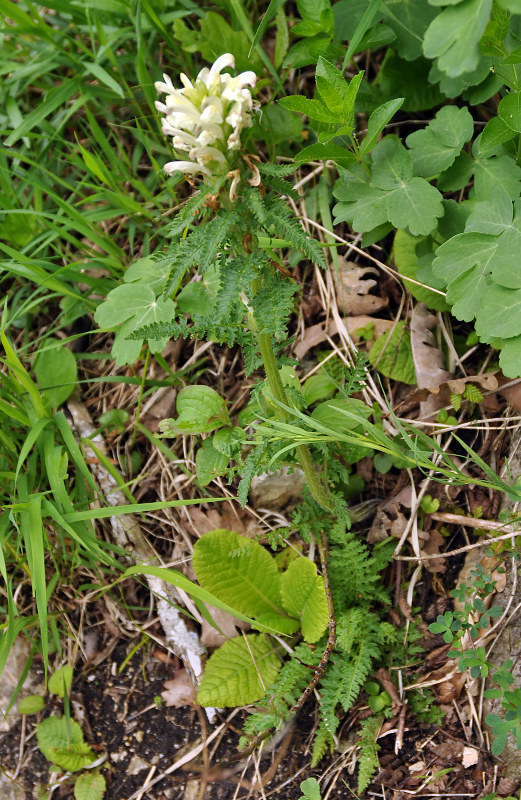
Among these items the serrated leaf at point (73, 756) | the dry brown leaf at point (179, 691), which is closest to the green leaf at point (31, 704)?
the serrated leaf at point (73, 756)

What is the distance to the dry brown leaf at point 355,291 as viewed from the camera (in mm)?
2637

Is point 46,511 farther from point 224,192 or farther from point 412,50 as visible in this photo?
point 412,50

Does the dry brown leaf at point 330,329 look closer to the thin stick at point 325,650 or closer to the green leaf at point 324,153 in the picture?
the green leaf at point 324,153

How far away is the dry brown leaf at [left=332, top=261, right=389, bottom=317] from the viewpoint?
264 centimetres

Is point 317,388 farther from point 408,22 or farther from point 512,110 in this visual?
point 408,22

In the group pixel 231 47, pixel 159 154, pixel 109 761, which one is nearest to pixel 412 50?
pixel 231 47

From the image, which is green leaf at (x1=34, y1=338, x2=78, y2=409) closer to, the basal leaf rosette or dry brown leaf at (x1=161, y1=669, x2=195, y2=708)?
dry brown leaf at (x1=161, y1=669, x2=195, y2=708)

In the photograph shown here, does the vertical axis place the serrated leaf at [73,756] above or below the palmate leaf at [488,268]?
below

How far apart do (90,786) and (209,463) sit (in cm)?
132

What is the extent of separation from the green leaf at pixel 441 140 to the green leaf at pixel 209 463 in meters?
1.11

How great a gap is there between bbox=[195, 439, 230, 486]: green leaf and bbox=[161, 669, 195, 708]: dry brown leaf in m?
0.83

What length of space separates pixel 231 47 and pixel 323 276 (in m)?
0.96

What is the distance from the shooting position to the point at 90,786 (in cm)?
255

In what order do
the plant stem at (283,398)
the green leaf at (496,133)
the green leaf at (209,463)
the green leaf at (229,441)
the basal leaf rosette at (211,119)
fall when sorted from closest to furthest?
1. the basal leaf rosette at (211,119)
2. the plant stem at (283,398)
3. the green leaf at (496,133)
4. the green leaf at (229,441)
5. the green leaf at (209,463)
